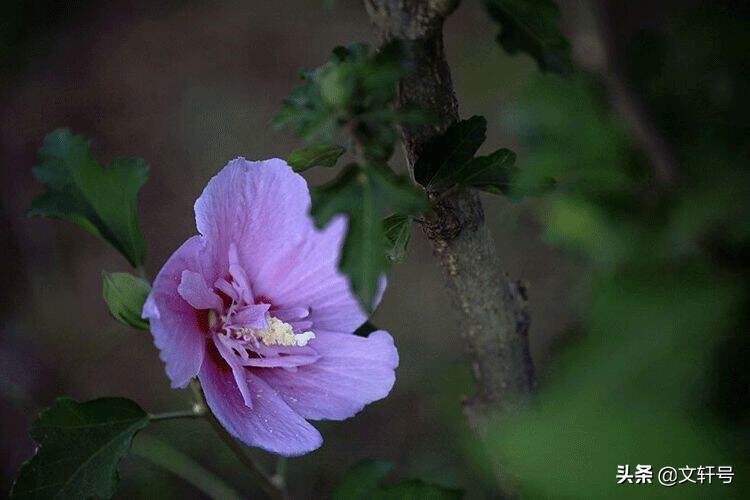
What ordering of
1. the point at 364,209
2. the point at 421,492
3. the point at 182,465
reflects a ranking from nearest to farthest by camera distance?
1. the point at 364,209
2. the point at 421,492
3. the point at 182,465

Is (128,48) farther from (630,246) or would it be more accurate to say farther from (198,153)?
(630,246)

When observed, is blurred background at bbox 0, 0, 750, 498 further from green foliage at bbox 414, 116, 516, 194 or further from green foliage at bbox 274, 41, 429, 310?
green foliage at bbox 274, 41, 429, 310

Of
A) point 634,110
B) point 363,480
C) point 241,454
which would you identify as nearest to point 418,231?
point 634,110

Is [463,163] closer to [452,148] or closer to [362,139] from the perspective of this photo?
[452,148]

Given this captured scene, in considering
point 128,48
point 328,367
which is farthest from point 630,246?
point 128,48

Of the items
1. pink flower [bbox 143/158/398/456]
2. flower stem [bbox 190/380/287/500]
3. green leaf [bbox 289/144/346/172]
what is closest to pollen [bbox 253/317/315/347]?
pink flower [bbox 143/158/398/456]
